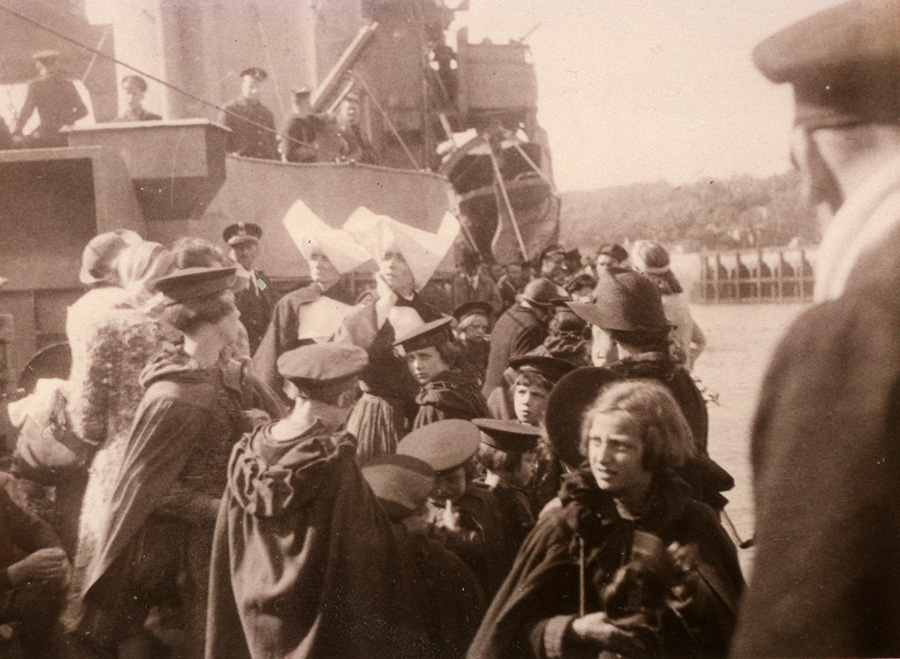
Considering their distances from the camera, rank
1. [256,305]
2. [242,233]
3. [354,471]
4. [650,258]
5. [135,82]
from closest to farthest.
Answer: [354,471] → [650,258] → [256,305] → [242,233] → [135,82]

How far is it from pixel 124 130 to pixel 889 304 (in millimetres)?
2747

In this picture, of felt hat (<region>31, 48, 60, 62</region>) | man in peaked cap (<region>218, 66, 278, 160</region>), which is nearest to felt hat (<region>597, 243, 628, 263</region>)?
man in peaked cap (<region>218, 66, 278, 160</region>)

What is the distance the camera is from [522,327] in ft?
11.6

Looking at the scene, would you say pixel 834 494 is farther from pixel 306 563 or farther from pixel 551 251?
pixel 551 251

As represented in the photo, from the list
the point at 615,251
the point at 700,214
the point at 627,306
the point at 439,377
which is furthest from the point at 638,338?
the point at 439,377

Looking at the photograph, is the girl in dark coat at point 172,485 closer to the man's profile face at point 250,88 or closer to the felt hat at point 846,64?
the man's profile face at point 250,88

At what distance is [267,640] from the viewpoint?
2.92 metres

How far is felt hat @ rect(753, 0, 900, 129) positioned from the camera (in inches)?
107

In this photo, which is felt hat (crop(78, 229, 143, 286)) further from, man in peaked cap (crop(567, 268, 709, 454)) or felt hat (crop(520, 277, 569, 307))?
man in peaked cap (crop(567, 268, 709, 454))

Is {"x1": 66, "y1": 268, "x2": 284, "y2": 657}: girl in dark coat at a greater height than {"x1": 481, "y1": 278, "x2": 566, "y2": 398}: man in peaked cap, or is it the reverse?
{"x1": 481, "y1": 278, "x2": 566, "y2": 398}: man in peaked cap

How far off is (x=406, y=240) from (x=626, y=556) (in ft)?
4.64

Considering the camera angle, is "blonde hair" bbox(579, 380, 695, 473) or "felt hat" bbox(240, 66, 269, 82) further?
"felt hat" bbox(240, 66, 269, 82)

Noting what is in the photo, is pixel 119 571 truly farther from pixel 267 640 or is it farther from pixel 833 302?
pixel 833 302

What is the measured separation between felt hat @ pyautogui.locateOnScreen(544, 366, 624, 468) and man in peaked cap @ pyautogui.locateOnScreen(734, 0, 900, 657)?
458 mm
